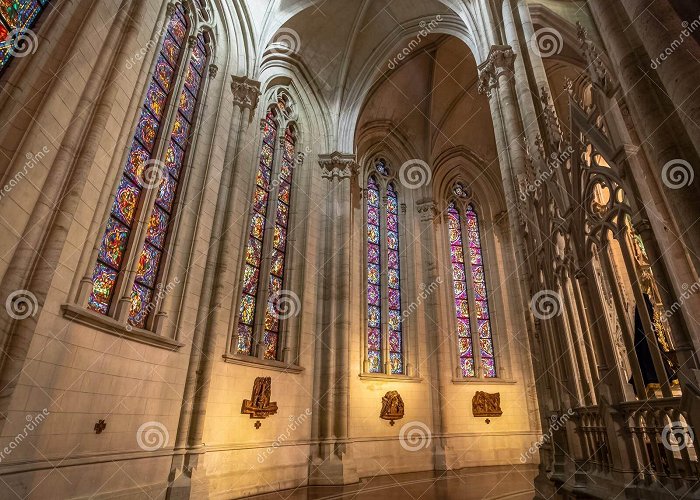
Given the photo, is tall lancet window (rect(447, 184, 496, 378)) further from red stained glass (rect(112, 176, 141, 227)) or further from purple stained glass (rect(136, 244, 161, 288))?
red stained glass (rect(112, 176, 141, 227))

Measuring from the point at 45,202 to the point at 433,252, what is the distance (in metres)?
12.2

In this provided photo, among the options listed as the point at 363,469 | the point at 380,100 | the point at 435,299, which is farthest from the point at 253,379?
the point at 380,100

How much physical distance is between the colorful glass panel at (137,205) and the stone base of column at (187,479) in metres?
2.29

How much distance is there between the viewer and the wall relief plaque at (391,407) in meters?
11.6

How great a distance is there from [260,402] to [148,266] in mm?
3619

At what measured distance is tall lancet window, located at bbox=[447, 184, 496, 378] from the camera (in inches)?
567

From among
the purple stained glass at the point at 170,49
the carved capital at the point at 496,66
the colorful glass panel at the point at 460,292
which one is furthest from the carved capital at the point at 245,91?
the colorful glass panel at the point at 460,292

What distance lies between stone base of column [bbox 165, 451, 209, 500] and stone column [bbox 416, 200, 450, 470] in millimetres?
7427

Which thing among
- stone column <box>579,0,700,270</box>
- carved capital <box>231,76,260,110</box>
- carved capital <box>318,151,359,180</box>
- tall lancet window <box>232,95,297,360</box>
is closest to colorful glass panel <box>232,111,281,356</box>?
tall lancet window <box>232,95,297,360</box>

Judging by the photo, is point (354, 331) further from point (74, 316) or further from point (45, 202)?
point (45, 202)

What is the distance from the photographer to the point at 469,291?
15.4m

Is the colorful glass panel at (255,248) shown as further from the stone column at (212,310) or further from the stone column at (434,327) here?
the stone column at (434,327)

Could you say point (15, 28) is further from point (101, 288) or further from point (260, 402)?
point (260, 402)

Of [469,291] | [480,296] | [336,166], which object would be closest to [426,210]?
[469,291]
